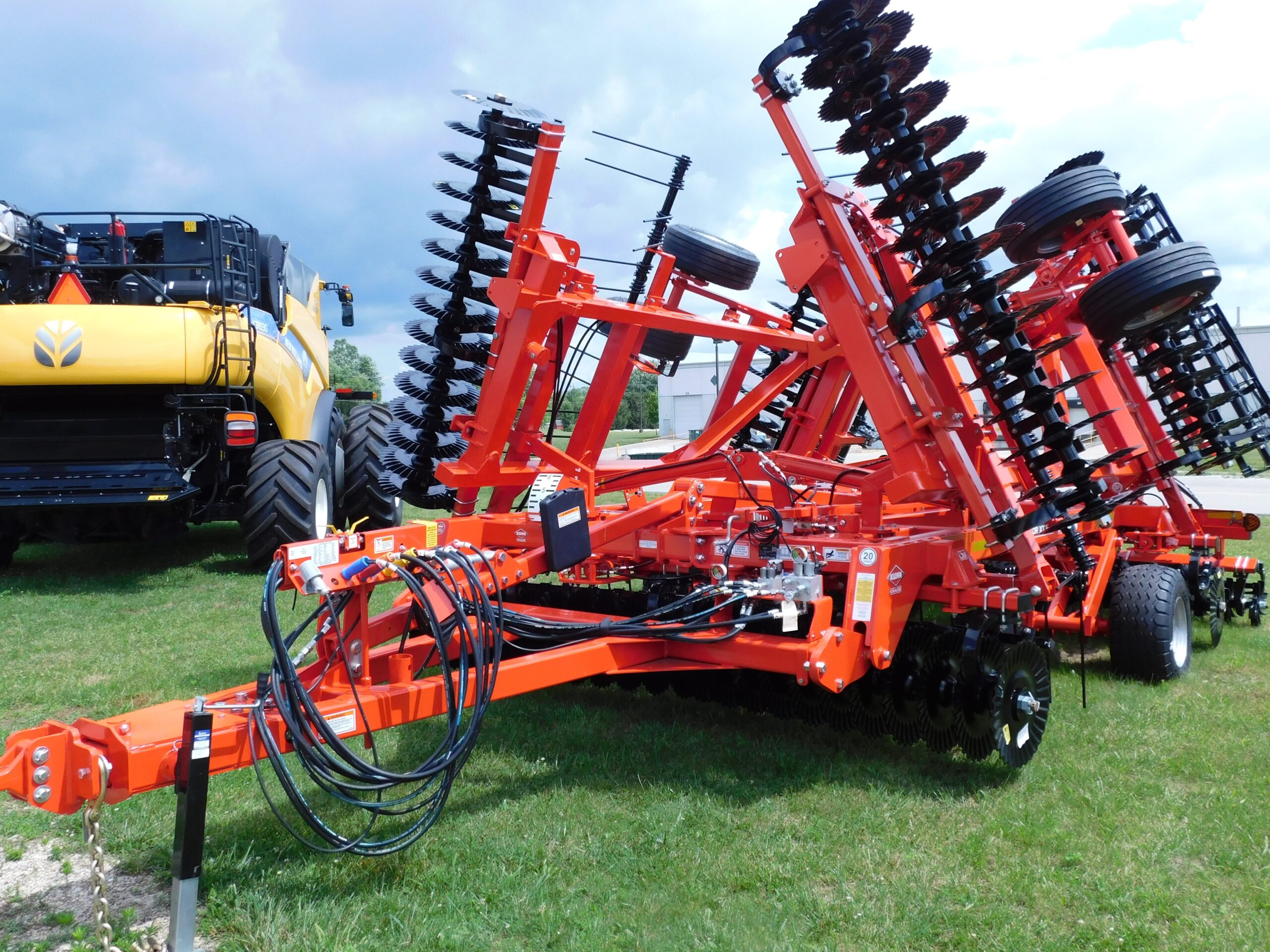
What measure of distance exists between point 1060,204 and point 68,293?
789cm

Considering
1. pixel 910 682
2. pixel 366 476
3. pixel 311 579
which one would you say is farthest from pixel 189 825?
pixel 366 476

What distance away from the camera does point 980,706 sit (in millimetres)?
3854

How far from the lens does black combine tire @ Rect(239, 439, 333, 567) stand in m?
8.17

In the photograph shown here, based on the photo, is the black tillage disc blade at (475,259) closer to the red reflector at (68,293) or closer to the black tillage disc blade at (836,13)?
Result: the black tillage disc blade at (836,13)

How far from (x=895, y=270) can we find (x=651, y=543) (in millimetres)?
1792

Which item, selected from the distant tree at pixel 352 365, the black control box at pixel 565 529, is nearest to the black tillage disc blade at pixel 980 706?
the black control box at pixel 565 529

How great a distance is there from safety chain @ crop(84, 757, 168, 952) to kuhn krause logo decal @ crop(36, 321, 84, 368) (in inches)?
242

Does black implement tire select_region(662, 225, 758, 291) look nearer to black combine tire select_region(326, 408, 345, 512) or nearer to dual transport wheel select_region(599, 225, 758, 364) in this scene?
dual transport wheel select_region(599, 225, 758, 364)

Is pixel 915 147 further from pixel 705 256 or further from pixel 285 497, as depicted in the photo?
pixel 285 497

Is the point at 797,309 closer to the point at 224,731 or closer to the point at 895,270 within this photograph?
the point at 895,270

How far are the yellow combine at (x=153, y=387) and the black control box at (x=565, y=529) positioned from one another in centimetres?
450

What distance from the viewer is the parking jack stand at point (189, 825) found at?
2.52 metres

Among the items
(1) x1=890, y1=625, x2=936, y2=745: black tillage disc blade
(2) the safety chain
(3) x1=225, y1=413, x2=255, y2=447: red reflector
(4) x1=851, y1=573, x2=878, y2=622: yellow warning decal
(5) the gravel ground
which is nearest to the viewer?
(2) the safety chain

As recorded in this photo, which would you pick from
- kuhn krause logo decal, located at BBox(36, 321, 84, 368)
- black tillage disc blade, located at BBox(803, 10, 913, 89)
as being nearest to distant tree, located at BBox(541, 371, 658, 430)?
black tillage disc blade, located at BBox(803, 10, 913, 89)
